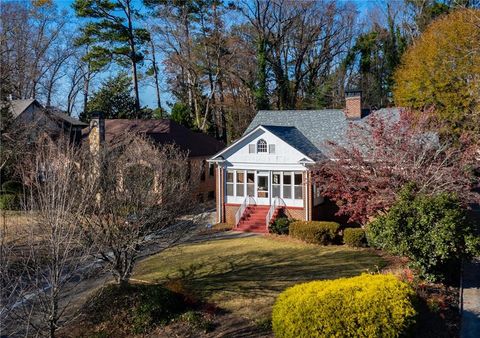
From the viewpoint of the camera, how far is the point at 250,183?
25734 mm

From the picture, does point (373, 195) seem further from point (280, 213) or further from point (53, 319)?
point (53, 319)

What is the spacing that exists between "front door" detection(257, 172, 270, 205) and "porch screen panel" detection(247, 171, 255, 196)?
345 mm

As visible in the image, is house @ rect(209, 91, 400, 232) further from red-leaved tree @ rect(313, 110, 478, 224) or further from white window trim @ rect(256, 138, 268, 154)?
red-leaved tree @ rect(313, 110, 478, 224)

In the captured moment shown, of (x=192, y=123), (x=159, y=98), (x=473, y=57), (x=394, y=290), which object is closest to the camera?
(x=394, y=290)

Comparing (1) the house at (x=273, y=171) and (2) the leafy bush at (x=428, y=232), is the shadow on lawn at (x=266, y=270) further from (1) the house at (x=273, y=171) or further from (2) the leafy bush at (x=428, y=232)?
(1) the house at (x=273, y=171)

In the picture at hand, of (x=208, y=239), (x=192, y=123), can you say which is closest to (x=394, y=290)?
(x=208, y=239)

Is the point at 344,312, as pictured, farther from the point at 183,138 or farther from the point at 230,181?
the point at 183,138

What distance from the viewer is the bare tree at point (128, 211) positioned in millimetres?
12266

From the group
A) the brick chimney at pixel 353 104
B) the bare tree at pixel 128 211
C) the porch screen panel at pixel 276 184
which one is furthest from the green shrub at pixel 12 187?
the brick chimney at pixel 353 104

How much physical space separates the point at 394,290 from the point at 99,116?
22123mm

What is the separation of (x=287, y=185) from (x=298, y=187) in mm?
658

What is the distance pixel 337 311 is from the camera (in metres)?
8.84

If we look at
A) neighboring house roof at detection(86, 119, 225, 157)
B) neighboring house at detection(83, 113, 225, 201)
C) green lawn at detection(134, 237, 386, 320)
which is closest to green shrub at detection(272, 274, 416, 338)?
green lawn at detection(134, 237, 386, 320)

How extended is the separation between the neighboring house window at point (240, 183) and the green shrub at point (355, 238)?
24.5 feet
